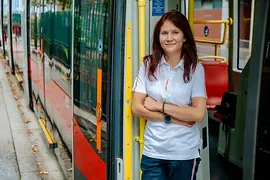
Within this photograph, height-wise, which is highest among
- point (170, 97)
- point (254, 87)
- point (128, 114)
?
point (254, 87)

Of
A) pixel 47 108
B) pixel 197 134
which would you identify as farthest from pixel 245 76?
pixel 47 108

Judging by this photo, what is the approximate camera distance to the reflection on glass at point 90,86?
108 inches

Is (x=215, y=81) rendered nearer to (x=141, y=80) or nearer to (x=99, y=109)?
(x=99, y=109)

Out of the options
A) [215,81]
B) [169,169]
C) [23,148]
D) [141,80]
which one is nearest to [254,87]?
[141,80]

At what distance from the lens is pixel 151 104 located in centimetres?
231

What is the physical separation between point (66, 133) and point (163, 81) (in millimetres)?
2153

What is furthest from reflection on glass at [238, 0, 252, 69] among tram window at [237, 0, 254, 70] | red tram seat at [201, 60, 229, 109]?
red tram seat at [201, 60, 229, 109]

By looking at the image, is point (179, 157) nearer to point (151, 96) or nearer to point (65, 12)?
point (151, 96)

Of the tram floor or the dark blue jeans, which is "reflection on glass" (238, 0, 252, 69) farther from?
the dark blue jeans

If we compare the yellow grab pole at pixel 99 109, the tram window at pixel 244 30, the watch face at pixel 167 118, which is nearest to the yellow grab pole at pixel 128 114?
Answer: the watch face at pixel 167 118

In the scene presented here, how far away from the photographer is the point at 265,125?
1.75 m

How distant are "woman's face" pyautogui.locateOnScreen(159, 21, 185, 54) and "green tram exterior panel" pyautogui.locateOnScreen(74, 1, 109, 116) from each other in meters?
0.44

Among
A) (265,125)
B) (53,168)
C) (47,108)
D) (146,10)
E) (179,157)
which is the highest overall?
(146,10)

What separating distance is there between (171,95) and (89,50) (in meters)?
0.96
